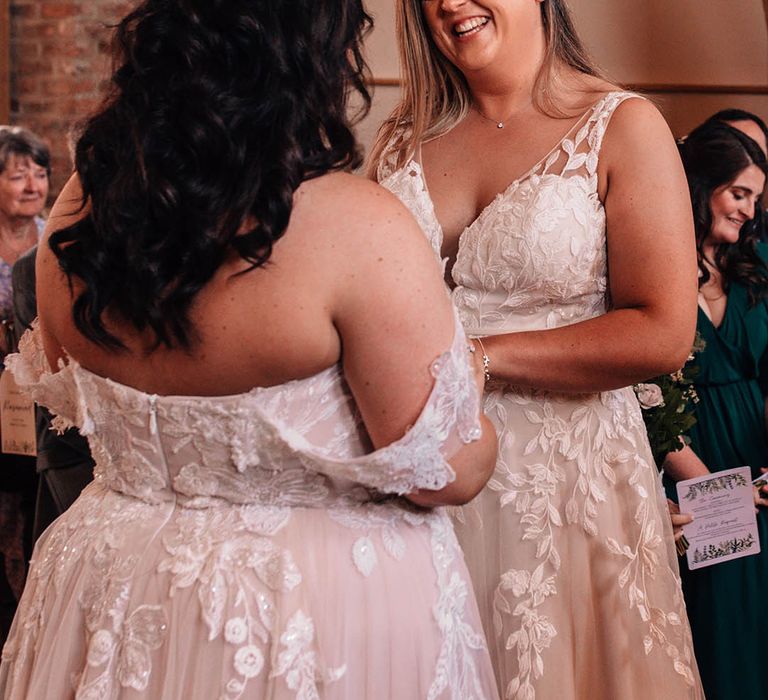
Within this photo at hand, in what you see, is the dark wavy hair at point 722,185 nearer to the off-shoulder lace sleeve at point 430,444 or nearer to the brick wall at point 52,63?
the off-shoulder lace sleeve at point 430,444

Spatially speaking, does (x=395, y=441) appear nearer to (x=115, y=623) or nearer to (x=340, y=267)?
(x=340, y=267)

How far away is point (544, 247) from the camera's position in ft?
6.37

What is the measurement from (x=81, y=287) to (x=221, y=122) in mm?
330

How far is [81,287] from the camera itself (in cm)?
141

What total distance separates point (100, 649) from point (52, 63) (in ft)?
18.7

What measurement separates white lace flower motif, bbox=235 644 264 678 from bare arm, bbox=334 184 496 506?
1.01 feet

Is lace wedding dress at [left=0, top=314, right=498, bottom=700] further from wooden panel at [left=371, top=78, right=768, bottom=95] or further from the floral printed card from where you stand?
wooden panel at [left=371, top=78, right=768, bottom=95]

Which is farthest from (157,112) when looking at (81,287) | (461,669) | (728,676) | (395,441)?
(728,676)

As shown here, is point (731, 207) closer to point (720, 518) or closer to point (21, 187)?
point (720, 518)

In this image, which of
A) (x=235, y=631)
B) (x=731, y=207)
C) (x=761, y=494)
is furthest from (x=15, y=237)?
(x=235, y=631)

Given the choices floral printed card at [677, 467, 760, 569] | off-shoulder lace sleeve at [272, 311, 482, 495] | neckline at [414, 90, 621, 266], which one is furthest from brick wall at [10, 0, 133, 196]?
off-shoulder lace sleeve at [272, 311, 482, 495]

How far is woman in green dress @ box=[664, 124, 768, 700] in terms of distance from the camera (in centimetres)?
297

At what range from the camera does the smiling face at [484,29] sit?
204 centimetres

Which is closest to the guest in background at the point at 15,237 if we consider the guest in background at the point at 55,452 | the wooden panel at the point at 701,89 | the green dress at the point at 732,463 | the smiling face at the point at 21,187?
the smiling face at the point at 21,187
